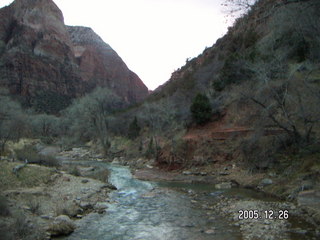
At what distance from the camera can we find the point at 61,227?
27.2 ft

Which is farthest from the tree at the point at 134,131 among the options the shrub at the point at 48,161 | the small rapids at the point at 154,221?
the small rapids at the point at 154,221

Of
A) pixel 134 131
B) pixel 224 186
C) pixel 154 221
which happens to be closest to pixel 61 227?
pixel 154 221

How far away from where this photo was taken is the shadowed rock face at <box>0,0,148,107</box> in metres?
93.4

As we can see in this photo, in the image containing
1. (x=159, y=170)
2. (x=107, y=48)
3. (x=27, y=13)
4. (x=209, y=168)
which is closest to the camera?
(x=209, y=168)

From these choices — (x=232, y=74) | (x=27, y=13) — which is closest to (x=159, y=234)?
(x=232, y=74)

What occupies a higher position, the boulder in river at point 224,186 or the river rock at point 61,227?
the river rock at point 61,227

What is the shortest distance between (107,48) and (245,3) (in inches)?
6484

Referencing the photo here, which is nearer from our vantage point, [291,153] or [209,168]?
[291,153]

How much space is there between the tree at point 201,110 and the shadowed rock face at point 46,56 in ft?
250

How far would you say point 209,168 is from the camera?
20.7 m

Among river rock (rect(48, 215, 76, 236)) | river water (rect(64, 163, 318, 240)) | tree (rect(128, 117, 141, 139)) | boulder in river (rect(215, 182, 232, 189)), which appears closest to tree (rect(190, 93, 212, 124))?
boulder in river (rect(215, 182, 232, 189))

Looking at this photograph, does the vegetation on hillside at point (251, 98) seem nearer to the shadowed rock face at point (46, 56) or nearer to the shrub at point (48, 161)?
the shrub at point (48, 161)

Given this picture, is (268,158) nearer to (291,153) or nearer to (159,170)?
(291,153)

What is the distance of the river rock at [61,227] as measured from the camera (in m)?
8.14
